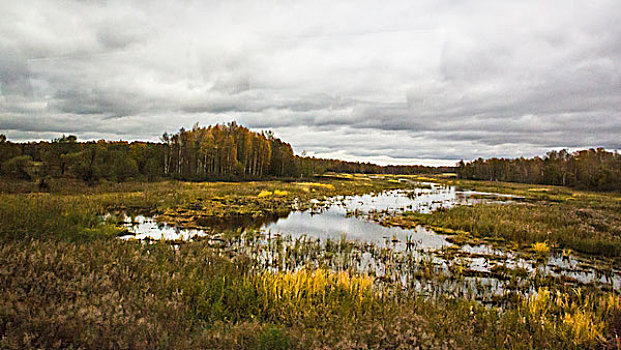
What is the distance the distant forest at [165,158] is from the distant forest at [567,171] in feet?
216

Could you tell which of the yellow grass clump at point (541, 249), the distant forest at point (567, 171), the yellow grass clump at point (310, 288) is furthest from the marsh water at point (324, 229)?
the distant forest at point (567, 171)

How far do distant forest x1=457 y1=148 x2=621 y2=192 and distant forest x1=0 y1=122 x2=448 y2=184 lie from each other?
216ft

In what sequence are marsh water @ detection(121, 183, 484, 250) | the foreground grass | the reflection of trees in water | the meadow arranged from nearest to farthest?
the foreground grass, the meadow, marsh water @ detection(121, 183, 484, 250), the reflection of trees in water

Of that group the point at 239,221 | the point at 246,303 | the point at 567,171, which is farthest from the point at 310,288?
the point at 567,171

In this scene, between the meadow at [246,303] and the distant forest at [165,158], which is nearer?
the meadow at [246,303]

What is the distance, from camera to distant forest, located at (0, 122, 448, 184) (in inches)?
1065

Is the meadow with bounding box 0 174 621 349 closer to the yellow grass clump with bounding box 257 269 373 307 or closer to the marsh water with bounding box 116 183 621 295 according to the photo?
the yellow grass clump with bounding box 257 269 373 307

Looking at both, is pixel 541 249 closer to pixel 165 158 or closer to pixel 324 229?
pixel 324 229

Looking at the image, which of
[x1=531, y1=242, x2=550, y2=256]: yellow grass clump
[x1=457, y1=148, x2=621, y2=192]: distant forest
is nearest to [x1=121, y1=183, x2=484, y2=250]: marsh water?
[x1=531, y1=242, x2=550, y2=256]: yellow grass clump

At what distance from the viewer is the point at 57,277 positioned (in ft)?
17.5

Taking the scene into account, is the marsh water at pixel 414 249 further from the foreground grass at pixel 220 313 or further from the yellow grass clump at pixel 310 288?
the foreground grass at pixel 220 313

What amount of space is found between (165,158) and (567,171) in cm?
10309

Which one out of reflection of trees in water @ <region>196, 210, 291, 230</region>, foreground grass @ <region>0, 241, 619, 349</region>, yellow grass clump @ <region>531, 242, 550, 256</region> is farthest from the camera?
reflection of trees in water @ <region>196, 210, 291, 230</region>

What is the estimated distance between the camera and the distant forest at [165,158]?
2705 centimetres
